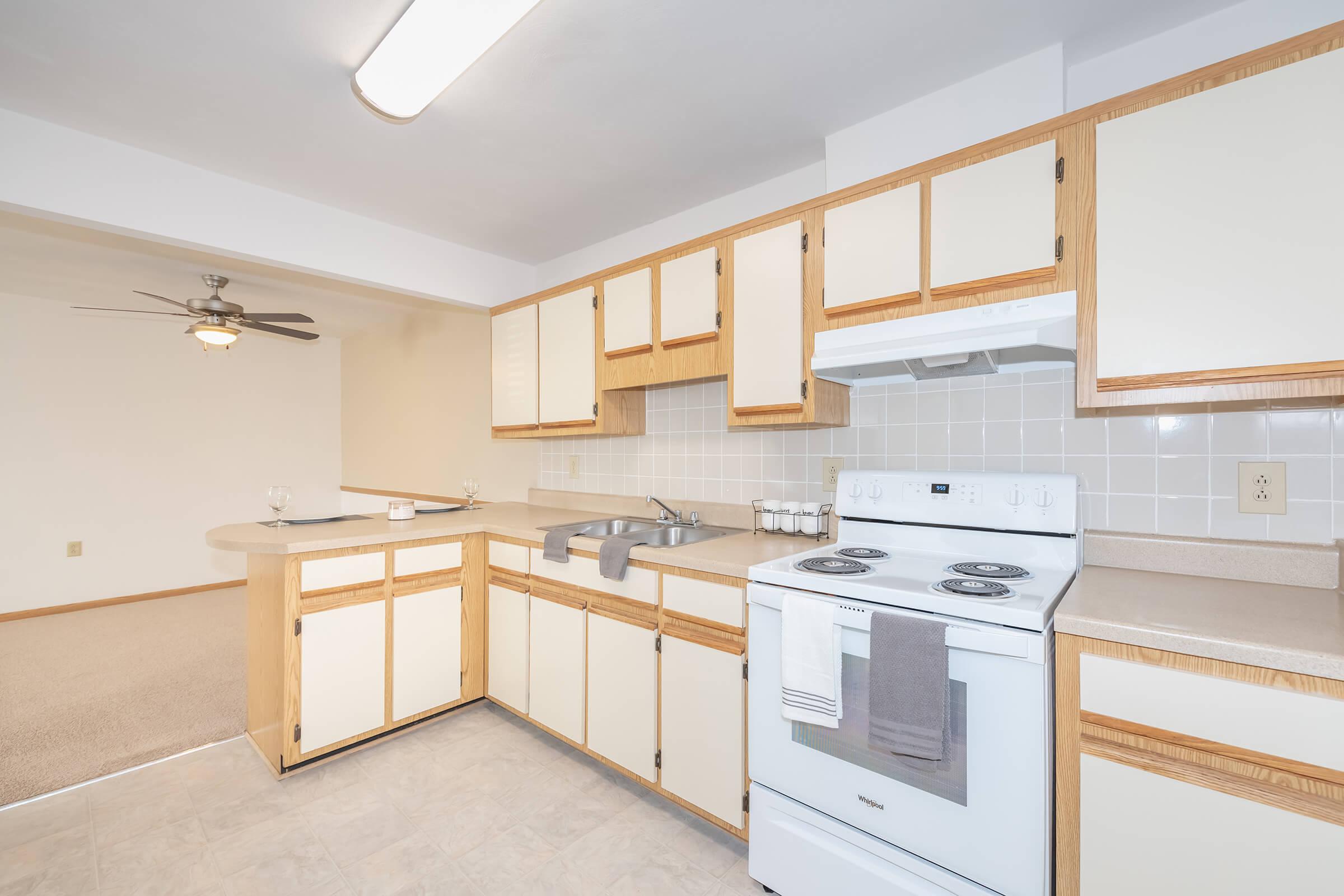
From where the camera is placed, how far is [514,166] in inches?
96.0

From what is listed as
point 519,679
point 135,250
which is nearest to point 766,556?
point 519,679

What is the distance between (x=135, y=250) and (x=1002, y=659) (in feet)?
15.2

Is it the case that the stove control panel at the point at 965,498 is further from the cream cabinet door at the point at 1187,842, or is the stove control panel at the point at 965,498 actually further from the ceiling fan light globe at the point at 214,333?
the ceiling fan light globe at the point at 214,333

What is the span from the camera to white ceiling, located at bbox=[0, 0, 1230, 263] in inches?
62.6

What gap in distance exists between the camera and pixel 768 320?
2.12m

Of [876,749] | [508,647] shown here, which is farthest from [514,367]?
[876,749]

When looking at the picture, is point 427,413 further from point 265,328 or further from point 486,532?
point 486,532

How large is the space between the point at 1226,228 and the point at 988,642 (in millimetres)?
1098

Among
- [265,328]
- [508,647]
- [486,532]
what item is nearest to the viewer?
[508,647]

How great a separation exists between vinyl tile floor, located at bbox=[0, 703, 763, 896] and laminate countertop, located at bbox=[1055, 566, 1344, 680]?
129 cm

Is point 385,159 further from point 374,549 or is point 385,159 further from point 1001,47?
point 1001,47

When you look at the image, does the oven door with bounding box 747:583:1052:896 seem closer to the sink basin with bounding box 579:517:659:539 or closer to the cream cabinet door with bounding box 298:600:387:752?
the sink basin with bounding box 579:517:659:539

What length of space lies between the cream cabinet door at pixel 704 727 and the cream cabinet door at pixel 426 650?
1265 mm

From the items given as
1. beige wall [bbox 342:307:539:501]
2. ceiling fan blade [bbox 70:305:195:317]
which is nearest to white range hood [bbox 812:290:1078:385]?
beige wall [bbox 342:307:539:501]
